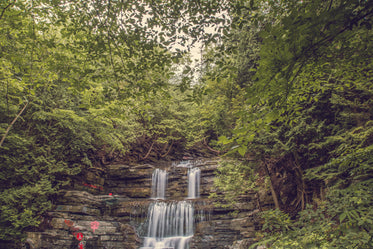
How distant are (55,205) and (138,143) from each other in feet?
29.0

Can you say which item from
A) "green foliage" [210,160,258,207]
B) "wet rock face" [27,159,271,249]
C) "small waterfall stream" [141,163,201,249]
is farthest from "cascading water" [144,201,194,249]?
"green foliage" [210,160,258,207]

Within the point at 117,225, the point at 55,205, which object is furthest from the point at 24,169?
the point at 117,225

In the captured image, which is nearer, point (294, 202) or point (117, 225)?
point (294, 202)

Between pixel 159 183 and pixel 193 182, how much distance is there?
2.31 meters

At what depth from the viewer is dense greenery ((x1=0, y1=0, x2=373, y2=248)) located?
6.43 feet

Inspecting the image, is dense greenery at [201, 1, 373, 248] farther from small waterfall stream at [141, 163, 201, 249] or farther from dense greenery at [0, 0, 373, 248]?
small waterfall stream at [141, 163, 201, 249]

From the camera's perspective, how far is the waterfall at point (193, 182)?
39.8 ft

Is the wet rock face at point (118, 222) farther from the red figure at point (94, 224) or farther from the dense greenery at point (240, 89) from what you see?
the dense greenery at point (240, 89)

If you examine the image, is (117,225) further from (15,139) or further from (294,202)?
(294,202)

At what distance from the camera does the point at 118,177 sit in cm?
1350

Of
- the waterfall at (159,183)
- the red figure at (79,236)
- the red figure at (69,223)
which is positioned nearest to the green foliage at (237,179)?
the red figure at (79,236)

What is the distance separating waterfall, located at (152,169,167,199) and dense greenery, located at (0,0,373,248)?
338 centimetres

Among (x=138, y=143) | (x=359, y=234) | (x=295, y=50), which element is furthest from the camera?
(x=138, y=143)

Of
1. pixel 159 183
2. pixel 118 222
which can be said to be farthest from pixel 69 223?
pixel 159 183
